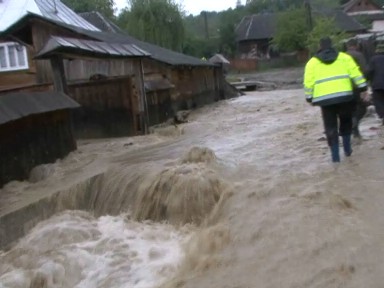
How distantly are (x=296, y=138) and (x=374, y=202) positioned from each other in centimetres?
541

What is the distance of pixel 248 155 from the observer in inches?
402

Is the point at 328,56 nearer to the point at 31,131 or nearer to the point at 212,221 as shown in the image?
the point at 212,221

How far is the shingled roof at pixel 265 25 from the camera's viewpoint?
5777 cm

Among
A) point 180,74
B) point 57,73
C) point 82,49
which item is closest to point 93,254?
point 82,49

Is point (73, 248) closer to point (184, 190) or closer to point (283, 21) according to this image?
point (184, 190)

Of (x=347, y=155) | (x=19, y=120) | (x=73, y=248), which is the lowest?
(x=73, y=248)

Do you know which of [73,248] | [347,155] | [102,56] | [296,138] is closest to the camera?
[73,248]

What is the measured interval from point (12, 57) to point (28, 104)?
38.8ft

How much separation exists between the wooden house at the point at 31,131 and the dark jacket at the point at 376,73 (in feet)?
19.4

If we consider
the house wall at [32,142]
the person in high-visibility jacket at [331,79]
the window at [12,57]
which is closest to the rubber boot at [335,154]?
the person in high-visibility jacket at [331,79]

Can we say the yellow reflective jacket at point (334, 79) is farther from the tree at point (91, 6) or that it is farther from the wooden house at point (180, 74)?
the tree at point (91, 6)

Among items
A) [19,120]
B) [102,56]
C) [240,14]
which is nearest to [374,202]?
[19,120]

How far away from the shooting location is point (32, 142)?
34.5 ft

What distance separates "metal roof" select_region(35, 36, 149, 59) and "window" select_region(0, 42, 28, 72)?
21.7 ft
